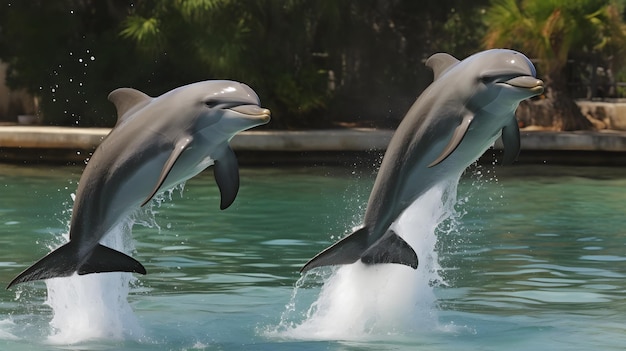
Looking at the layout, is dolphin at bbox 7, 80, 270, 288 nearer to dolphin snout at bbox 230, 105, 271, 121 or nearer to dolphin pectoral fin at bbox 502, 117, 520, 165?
dolphin snout at bbox 230, 105, 271, 121

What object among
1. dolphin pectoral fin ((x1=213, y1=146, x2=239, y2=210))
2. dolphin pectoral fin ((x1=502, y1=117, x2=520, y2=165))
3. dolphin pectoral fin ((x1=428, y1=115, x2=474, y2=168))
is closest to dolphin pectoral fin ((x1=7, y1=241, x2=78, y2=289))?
dolphin pectoral fin ((x1=213, y1=146, x2=239, y2=210))

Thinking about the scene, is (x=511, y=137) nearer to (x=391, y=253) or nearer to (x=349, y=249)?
(x=391, y=253)

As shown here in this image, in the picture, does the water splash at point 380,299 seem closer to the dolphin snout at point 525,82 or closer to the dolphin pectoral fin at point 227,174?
the dolphin snout at point 525,82

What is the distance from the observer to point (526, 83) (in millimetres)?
6414

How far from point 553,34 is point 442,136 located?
15.9 m

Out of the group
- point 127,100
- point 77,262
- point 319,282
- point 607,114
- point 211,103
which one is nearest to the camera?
point 211,103

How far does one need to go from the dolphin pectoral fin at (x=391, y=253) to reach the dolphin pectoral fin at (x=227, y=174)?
92 centimetres

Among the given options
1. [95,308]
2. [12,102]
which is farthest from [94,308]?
[12,102]

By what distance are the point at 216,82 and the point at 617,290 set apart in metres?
Result: 4.02

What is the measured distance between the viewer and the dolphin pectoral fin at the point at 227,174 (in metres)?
6.44

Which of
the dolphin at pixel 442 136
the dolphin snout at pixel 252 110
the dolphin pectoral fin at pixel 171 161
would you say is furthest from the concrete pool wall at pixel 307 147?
the dolphin snout at pixel 252 110

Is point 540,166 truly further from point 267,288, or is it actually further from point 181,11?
point 267,288

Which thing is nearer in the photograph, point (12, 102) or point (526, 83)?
point (526, 83)

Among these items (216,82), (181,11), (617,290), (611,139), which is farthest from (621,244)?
(181,11)
